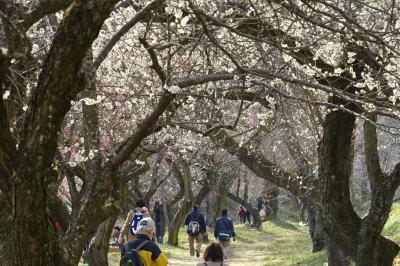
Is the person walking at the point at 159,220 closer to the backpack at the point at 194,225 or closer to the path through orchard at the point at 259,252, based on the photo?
the path through orchard at the point at 259,252

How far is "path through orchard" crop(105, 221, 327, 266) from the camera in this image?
22.2 m

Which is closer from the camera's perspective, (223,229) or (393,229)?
(393,229)

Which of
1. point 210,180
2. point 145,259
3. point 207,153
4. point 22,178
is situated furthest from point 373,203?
point 210,180

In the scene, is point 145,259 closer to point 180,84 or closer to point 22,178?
point 180,84

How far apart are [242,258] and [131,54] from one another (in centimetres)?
1431

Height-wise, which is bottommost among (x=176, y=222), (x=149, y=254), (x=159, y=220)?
(x=149, y=254)

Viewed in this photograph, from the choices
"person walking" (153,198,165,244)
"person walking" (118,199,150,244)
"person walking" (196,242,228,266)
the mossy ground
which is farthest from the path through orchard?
"person walking" (196,242,228,266)

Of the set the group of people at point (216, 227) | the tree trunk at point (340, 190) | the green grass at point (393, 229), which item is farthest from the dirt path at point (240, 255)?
the tree trunk at point (340, 190)

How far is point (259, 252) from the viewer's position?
1128 inches

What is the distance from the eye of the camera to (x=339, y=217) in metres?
10.0

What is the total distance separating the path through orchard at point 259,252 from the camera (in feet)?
72.9

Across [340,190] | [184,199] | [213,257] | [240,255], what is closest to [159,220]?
[184,199]

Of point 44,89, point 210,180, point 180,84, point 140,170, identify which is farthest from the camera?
point 210,180

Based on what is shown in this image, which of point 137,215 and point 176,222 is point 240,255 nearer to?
point 176,222
